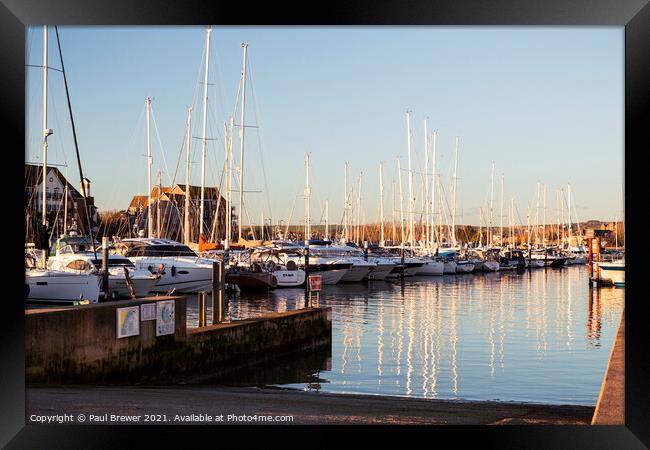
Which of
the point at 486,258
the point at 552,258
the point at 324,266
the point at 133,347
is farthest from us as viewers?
the point at 552,258

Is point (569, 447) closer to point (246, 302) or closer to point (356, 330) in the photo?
point (356, 330)

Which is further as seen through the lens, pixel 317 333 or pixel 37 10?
pixel 317 333

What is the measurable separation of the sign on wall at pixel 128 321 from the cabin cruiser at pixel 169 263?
21.3 m

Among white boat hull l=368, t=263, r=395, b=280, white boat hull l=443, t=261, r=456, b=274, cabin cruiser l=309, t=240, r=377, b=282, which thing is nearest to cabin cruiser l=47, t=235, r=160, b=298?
cabin cruiser l=309, t=240, r=377, b=282

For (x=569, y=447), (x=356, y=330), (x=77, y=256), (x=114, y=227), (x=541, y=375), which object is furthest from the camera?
(x=114, y=227)

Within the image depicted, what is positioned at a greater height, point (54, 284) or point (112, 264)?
point (112, 264)

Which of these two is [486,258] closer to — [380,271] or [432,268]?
[432,268]

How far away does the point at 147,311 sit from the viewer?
13836 mm

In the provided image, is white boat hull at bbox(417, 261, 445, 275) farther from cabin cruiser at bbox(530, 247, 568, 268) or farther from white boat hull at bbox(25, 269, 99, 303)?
white boat hull at bbox(25, 269, 99, 303)

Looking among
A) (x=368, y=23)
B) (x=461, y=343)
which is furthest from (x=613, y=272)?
(x=368, y=23)

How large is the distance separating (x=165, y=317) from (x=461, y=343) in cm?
1095

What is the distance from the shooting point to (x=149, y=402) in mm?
10391

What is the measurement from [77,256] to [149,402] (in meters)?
22.5

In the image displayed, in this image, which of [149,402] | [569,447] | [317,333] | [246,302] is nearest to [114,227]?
[246,302]
